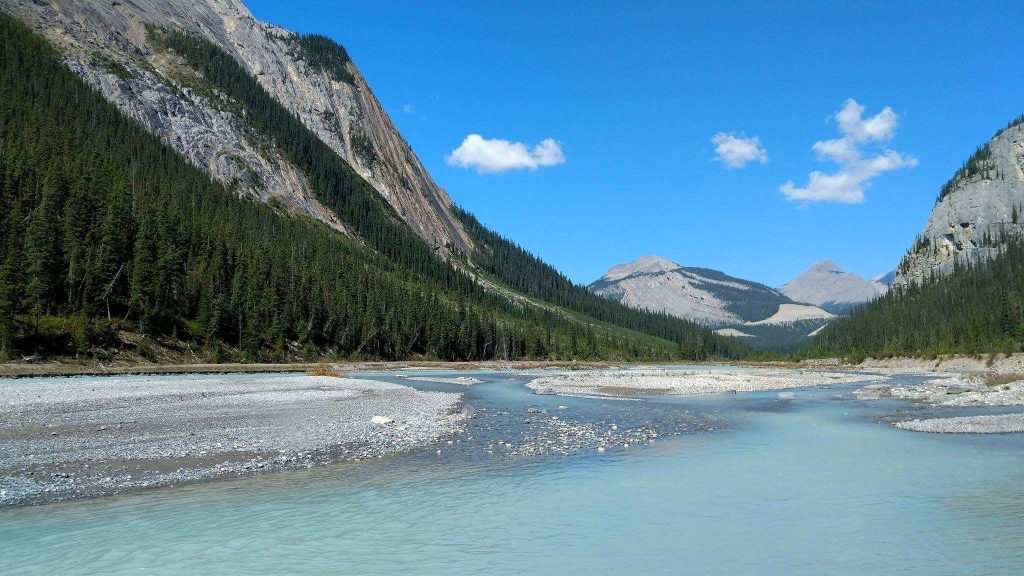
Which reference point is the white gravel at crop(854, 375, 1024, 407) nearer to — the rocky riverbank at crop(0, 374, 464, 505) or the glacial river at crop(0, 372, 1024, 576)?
the glacial river at crop(0, 372, 1024, 576)

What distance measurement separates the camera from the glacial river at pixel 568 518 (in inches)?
445

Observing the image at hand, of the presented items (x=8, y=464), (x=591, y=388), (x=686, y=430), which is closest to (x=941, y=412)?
(x=686, y=430)

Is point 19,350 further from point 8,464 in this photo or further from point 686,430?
point 686,430

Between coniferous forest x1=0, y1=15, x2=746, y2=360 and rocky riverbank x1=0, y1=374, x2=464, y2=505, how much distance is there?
28.9 metres

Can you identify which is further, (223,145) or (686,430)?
(223,145)

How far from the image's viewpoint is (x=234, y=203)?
14925 centimetres

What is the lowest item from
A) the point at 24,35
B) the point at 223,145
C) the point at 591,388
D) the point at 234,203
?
the point at 591,388

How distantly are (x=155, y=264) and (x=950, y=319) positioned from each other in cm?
16872

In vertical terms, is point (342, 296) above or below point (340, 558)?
above

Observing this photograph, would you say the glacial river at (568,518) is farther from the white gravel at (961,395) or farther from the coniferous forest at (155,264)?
the coniferous forest at (155,264)

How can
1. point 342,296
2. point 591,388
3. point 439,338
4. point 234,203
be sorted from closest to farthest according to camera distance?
point 591,388 → point 342,296 → point 439,338 → point 234,203

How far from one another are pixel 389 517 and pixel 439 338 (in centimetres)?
12144

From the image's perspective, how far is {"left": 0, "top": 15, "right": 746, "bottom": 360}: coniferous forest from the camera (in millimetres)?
67125

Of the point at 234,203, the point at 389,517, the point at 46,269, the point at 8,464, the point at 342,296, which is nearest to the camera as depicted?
the point at 389,517
